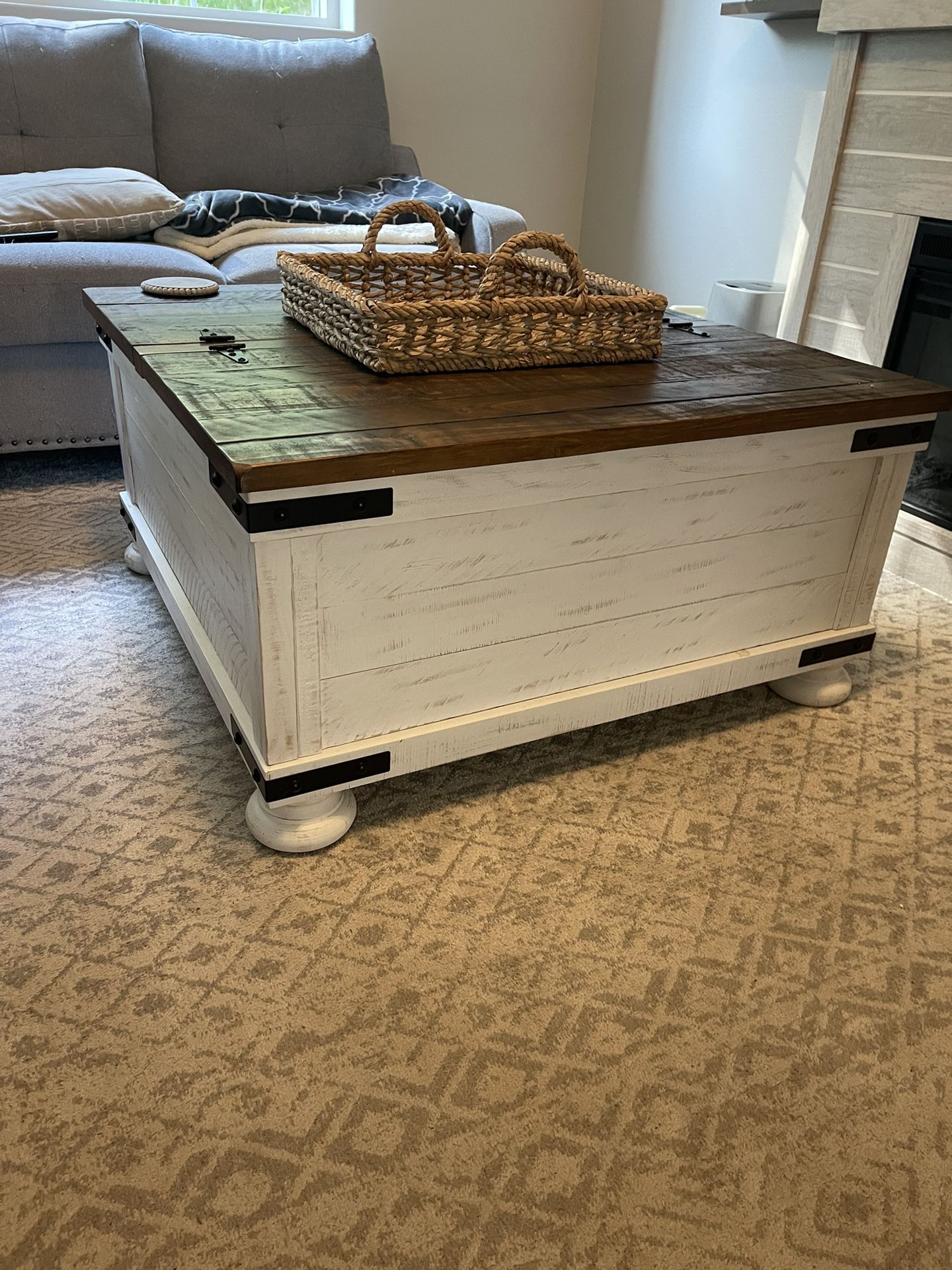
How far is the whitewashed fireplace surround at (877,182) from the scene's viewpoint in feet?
6.69

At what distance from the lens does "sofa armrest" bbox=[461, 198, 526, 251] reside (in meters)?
2.69

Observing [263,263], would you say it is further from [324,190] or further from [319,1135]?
[319,1135]

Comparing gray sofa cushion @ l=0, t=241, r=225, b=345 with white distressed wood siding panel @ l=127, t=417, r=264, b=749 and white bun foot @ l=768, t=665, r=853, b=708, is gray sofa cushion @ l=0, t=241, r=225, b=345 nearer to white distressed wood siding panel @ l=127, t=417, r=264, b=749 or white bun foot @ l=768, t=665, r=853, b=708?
white distressed wood siding panel @ l=127, t=417, r=264, b=749

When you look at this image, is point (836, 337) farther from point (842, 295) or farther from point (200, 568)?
point (200, 568)

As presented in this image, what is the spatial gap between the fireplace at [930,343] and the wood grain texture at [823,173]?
0.96ft

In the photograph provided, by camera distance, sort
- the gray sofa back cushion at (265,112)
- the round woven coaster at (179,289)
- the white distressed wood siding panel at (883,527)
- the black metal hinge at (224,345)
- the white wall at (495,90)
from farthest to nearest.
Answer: the white wall at (495,90)
the gray sofa back cushion at (265,112)
the round woven coaster at (179,289)
the white distressed wood siding panel at (883,527)
the black metal hinge at (224,345)

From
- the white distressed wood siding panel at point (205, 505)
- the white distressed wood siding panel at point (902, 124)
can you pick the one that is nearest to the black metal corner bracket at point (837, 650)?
the white distressed wood siding panel at point (205, 505)

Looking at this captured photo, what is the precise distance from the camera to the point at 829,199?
2.32m

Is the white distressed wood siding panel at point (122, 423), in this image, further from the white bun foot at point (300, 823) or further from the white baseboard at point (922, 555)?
the white baseboard at point (922, 555)

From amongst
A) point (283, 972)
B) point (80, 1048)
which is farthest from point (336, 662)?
point (80, 1048)

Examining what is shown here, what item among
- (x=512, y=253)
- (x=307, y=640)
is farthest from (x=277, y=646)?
(x=512, y=253)

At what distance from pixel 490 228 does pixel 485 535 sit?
1774mm

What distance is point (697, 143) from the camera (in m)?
3.18

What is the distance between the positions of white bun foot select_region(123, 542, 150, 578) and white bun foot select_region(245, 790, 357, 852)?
2.58 ft
